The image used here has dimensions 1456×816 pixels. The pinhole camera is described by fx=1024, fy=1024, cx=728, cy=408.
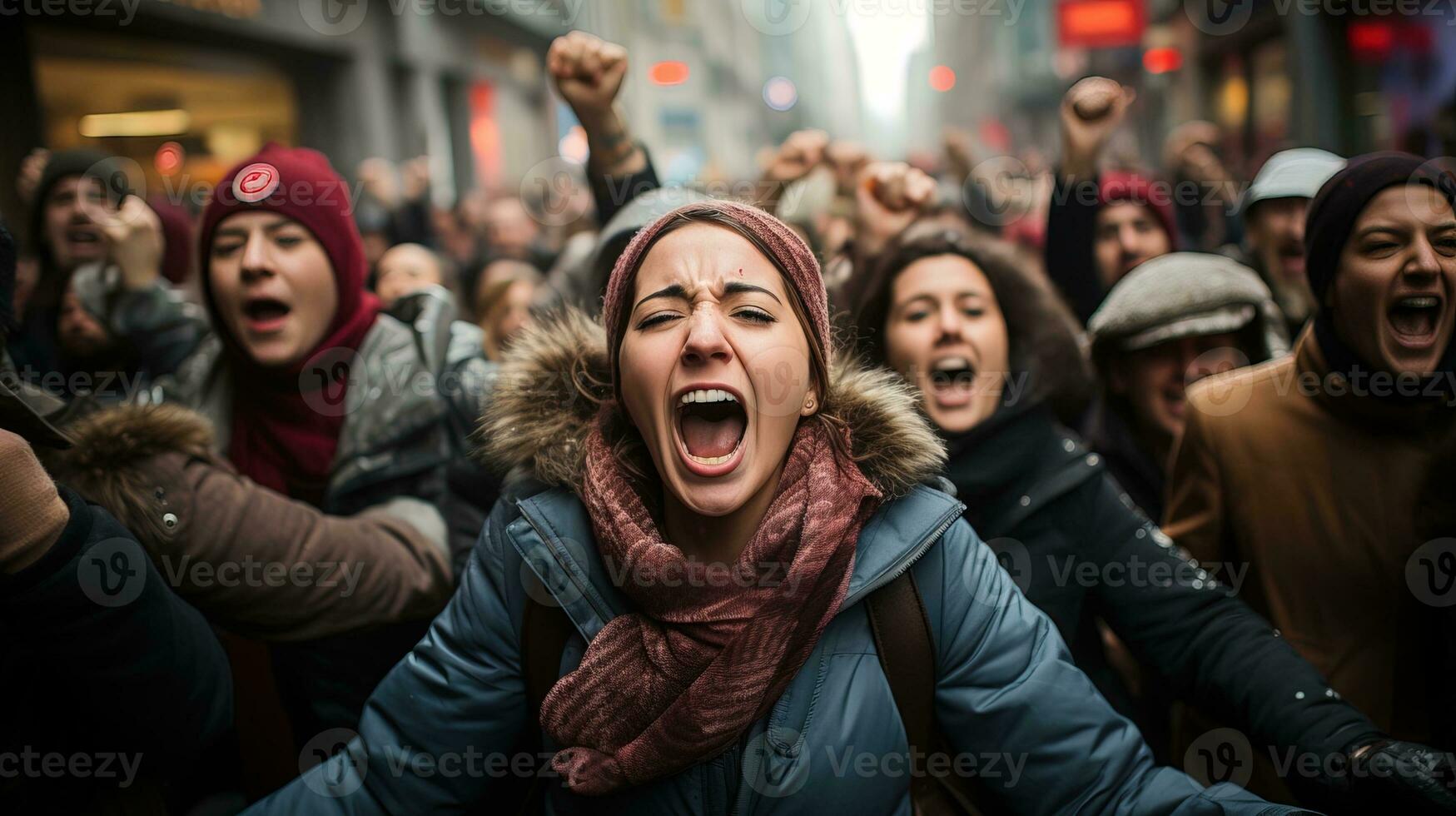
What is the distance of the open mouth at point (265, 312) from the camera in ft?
9.16

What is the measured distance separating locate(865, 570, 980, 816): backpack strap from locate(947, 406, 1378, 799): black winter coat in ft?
2.59

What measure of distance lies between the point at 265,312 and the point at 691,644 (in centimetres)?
176

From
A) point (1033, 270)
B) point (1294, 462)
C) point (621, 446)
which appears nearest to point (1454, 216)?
point (1294, 462)

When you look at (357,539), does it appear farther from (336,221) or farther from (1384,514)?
(1384,514)

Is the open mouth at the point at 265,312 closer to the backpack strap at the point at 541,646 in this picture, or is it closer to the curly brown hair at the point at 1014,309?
the backpack strap at the point at 541,646

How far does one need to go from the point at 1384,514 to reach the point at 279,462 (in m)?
2.81

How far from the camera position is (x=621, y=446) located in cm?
201

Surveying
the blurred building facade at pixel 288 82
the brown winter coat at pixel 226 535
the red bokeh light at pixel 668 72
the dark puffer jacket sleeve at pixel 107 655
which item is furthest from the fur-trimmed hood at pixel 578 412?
the red bokeh light at pixel 668 72
